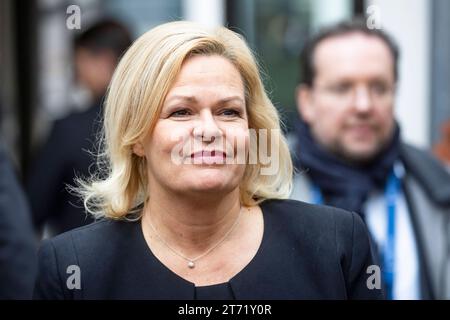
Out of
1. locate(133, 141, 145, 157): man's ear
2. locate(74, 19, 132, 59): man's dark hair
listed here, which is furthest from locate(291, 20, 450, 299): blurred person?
locate(74, 19, 132, 59): man's dark hair

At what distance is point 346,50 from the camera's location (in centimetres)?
317

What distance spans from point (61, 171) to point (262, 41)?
217cm

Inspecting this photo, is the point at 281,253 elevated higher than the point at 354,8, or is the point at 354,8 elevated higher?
the point at 354,8

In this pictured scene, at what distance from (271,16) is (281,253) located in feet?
13.2

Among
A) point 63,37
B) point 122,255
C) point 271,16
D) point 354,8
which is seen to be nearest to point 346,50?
point 122,255

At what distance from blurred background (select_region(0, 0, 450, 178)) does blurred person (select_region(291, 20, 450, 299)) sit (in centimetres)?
27

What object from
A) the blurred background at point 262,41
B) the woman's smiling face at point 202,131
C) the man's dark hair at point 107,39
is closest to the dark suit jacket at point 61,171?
the blurred background at point 262,41

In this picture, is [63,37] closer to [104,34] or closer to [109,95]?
[104,34]

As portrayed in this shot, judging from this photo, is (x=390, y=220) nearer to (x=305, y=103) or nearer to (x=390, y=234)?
(x=390, y=234)

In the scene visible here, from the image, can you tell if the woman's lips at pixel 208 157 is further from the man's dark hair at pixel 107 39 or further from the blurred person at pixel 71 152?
the man's dark hair at pixel 107 39

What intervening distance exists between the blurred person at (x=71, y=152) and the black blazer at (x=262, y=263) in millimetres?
1659

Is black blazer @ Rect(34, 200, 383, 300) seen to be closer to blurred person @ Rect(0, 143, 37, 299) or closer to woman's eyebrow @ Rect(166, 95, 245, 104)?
woman's eyebrow @ Rect(166, 95, 245, 104)

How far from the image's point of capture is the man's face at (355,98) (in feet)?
9.98

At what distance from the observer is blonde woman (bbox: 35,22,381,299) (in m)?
2.00
